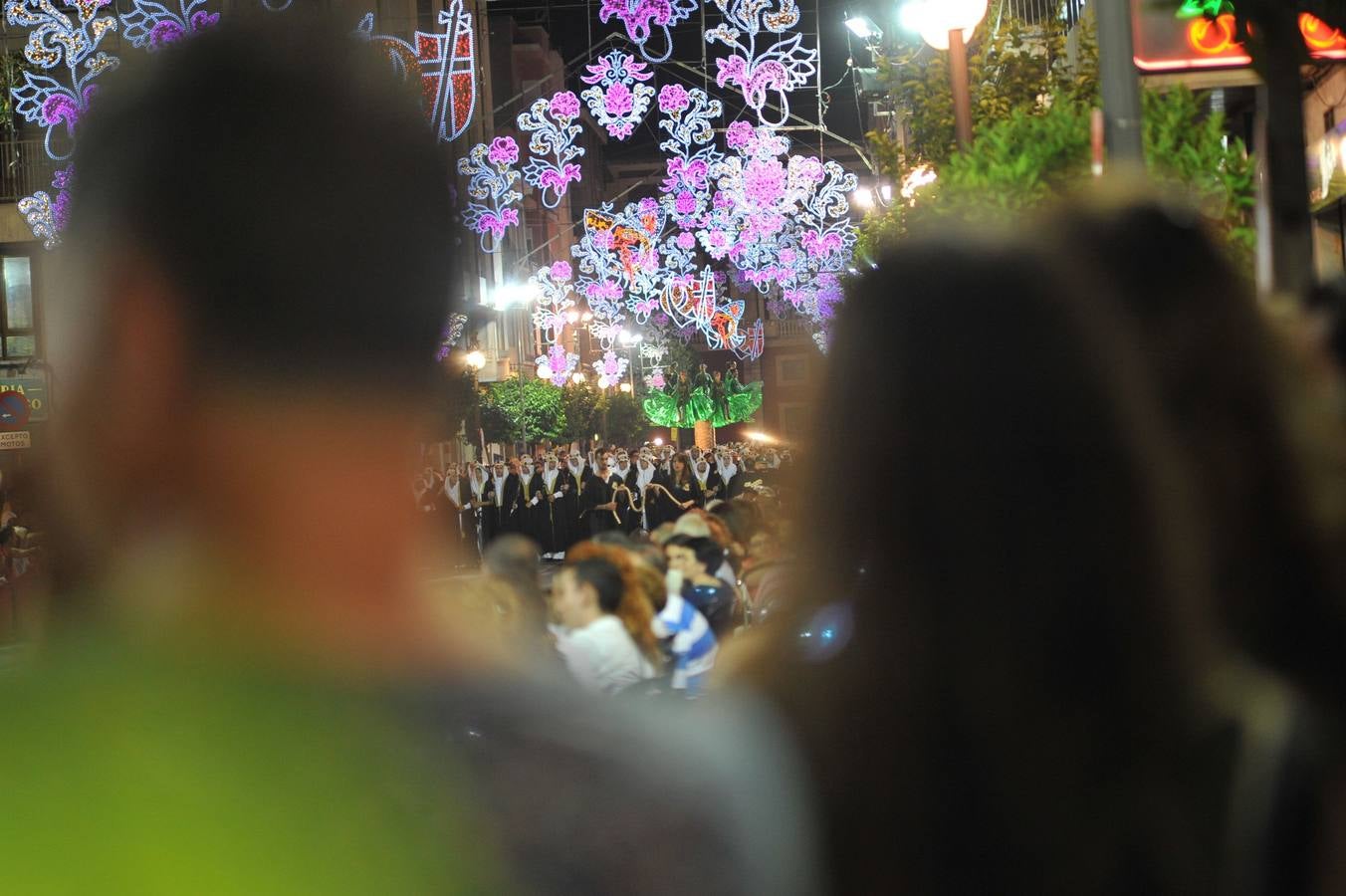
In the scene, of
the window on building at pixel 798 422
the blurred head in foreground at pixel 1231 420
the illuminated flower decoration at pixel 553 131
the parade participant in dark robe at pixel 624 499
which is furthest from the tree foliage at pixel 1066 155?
the parade participant in dark robe at pixel 624 499

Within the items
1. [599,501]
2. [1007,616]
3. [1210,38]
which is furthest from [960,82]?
[599,501]

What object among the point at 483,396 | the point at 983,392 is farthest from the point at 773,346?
the point at 983,392

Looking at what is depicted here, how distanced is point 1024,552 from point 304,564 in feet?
2.49

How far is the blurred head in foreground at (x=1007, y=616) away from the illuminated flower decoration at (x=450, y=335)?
0.48m

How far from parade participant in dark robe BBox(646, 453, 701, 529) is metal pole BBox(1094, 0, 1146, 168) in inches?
806

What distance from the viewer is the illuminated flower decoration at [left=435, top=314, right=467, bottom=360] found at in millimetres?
1028

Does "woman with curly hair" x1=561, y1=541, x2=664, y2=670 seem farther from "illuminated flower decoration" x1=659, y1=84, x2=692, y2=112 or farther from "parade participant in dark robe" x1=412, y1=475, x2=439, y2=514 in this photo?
"illuminated flower decoration" x1=659, y1=84, x2=692, y2=112

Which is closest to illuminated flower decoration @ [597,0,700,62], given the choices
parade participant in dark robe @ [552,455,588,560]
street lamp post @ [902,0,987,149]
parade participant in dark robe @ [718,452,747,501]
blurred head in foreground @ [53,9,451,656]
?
street lamp post @ [902,0,987,149]

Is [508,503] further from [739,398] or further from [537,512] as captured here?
[739,398]

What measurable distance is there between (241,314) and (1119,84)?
652 centimetres

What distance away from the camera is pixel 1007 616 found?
147cm

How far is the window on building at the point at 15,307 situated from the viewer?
28.7m

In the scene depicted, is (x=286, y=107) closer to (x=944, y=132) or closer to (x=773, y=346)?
(x=944, y=132)

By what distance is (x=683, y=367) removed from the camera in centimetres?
6506
